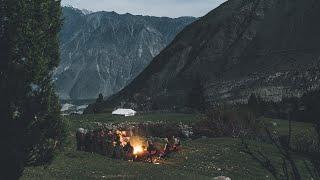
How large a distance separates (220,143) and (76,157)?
61.1ft

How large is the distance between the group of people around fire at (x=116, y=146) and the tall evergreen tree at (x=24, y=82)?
18.7 metres

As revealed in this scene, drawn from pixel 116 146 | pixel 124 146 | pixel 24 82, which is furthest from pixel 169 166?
pixel 24 82

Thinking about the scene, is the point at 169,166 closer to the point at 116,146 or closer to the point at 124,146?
the point at 124,146

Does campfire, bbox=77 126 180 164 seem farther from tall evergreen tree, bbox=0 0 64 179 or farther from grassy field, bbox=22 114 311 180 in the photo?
tall evergreen tree, bbox=0 0 64 179

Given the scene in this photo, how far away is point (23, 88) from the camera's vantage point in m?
31.4

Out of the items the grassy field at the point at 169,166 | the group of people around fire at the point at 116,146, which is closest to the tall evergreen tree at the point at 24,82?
the grassy field at the point at 169,166

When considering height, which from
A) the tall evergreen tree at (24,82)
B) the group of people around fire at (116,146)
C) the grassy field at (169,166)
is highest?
the tall evergreen tree at (24,82)

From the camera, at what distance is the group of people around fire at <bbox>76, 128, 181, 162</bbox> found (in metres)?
51.1

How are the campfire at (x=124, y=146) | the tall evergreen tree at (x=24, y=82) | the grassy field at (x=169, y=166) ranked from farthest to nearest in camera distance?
the campfire at (x=124, y=146), the grassy field at (x=169, y=166), the tall evergreen tree at (x=24, y=82)

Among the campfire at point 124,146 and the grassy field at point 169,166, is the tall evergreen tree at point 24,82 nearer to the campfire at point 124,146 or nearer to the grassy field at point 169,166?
the grassy field at point 169,166

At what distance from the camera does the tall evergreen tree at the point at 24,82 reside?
1235 inches

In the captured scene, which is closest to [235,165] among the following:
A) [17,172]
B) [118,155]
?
[118,155]

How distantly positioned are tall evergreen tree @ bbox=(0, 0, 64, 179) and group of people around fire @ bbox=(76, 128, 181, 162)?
1870 centimetres

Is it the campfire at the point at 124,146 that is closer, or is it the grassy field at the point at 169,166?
the grassy field at the point at 169,166
